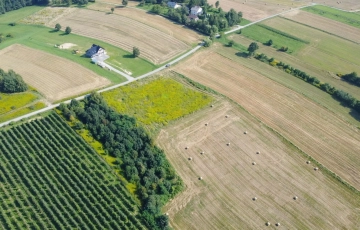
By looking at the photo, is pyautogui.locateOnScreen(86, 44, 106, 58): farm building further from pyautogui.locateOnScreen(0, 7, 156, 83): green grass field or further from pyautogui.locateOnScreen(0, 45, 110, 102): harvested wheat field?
pyautogui.locateOnScreen(0, 45, 110, 102): harvested wheat field

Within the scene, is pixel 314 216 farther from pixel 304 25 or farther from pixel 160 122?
pixel 304 25

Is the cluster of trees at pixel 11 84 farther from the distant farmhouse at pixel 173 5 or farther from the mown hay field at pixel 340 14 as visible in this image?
the mown hay field at pixel 340 14

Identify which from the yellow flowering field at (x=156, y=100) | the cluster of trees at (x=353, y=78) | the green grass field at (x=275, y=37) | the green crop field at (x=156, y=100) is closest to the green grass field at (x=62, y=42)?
the yellow flowering field at (x=156, y=100)

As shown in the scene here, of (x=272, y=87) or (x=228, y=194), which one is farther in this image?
(x=272, y=87)

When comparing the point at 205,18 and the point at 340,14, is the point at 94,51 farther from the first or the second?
the point at 340,14

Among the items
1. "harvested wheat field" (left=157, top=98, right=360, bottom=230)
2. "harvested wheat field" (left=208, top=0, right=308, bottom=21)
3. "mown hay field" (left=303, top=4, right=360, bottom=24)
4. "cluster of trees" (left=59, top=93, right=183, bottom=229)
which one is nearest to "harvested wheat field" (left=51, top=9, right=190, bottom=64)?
"cluster of trees" (left=59, top=93, right=183, bottom=229)

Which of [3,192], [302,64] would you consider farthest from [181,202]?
[302,64]
